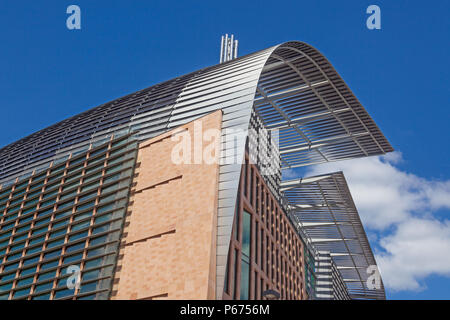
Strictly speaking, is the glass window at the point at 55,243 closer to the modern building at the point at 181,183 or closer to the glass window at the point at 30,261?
the modern building at the point at 181,183

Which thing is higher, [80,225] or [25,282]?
[80,225]

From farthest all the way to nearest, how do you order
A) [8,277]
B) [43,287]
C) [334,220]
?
1. [334,220]
2. [8,277]
3. [43,287]

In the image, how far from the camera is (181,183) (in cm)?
2705

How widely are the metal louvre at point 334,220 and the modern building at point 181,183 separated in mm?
5547

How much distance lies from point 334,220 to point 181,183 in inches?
1268

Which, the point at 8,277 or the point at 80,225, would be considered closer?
the point at 80,225

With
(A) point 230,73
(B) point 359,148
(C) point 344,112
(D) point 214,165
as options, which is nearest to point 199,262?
(D) point 214,165

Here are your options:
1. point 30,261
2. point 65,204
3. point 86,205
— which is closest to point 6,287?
point 30,261

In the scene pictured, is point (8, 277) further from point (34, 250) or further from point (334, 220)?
point (334, 220)

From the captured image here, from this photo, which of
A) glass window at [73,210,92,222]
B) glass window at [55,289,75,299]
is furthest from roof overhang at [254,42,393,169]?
glass window at [55,289,75,299]

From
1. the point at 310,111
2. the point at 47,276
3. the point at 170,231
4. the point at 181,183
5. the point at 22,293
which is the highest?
the point at 310,111

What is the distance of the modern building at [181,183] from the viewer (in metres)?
25.3

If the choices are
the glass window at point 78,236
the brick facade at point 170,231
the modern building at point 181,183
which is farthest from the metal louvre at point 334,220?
the glass window at point 78,236

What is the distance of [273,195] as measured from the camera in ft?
125
